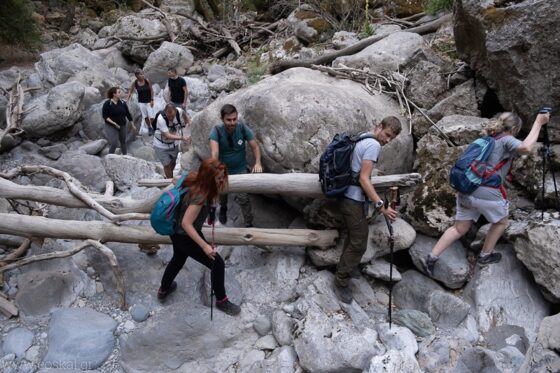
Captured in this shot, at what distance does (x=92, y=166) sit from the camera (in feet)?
28.8

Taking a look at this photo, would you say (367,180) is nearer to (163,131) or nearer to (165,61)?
(163,131)

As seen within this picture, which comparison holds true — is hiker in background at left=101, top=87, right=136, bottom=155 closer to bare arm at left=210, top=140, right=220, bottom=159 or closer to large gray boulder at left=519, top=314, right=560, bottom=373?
bare arm at left=210, top=140, right=220, bottom=159

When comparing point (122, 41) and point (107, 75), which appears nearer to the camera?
point (107, 75)

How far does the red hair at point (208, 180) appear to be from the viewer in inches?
167

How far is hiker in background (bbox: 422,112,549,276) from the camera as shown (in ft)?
15.5

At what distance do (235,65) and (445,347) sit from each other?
13.3 metres

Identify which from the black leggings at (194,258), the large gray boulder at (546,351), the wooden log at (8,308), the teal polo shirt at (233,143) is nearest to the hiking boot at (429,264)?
the large gray boulder at (546,351)

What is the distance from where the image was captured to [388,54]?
26.8 ft

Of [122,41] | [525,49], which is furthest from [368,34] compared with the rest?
[122,41]

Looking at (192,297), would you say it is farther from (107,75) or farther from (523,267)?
(107,75)

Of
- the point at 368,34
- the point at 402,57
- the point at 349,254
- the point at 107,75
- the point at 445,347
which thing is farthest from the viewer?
the point at 107,75

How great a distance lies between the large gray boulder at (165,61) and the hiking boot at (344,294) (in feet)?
39.3

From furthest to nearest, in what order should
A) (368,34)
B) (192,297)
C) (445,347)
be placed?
(368,34) < (192,297) < (445,347)

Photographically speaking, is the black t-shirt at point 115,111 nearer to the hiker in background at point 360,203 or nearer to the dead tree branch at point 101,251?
the dead tree branch at point 101,251
